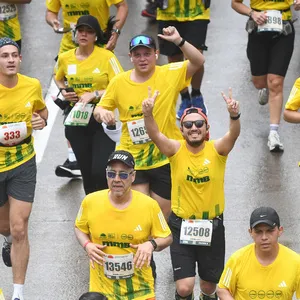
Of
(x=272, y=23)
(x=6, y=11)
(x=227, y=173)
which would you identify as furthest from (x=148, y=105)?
(x=6, y=11)

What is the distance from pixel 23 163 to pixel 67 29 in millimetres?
3032

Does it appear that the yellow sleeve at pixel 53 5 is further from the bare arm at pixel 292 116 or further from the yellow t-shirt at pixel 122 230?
the yellow t-shirt at pixel 122 230

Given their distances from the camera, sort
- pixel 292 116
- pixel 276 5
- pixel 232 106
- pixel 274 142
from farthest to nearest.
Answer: pixel 274 142 → pixel 276 5 → pixel 292 116 → pixel 232 106

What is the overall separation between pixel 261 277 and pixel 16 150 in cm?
293

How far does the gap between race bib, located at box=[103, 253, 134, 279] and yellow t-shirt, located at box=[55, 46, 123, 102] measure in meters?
3.30

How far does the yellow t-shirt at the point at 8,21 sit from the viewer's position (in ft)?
48.5

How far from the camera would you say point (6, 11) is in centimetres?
1477

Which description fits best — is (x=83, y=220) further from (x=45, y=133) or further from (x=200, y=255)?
(x=45, y=133)

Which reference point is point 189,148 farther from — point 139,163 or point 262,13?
point 262,13

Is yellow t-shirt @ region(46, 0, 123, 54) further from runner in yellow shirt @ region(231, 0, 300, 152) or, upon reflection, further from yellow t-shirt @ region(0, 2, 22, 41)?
runner in yellow shirt @ region(231, 0, 300, 152)

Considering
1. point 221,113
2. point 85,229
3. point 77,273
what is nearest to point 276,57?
point 221,113

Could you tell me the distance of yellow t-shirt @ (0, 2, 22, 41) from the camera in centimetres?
1478

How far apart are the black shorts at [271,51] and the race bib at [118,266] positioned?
5.30 metres

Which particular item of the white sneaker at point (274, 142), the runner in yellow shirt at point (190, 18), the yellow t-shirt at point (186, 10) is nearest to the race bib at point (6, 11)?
the runner in yellow shirt at point (190, 18)
